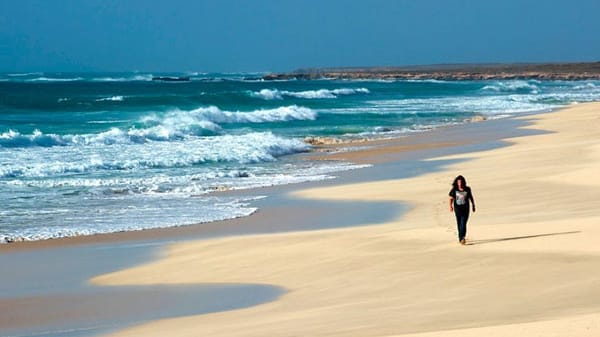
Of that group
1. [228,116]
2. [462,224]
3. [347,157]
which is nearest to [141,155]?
[347,157]

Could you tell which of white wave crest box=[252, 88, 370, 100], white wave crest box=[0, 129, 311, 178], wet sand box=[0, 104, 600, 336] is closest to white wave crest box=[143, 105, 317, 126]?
white wave crest box=[0, 129, 311, 178]

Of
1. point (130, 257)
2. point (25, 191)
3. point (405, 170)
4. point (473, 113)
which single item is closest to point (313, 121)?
point (473, 113)

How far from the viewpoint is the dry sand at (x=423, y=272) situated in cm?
852

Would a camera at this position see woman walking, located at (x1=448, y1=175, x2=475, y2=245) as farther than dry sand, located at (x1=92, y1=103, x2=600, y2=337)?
Yes

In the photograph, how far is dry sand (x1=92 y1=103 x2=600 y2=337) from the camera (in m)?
8.52

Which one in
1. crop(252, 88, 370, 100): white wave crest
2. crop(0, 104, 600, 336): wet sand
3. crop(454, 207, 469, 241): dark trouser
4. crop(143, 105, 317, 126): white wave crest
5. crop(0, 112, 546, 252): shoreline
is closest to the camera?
crop(0, 104, 600, 336): wet sand

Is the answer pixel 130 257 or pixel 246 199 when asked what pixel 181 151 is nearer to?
pixel 246 199

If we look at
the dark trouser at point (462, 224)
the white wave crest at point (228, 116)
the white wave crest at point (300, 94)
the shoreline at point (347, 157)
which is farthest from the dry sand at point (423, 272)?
the white wave crest at point (300, 94)

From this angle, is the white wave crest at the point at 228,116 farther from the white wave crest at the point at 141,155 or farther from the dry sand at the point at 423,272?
the dry sand at the point at 423,272

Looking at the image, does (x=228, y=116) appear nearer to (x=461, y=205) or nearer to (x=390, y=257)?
(x=461, y=205)

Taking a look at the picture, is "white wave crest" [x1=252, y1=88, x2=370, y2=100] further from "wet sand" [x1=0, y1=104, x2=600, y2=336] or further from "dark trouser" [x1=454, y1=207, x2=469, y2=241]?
"dark trouser" [x1=454, y1=207, x2=469, y2=241]

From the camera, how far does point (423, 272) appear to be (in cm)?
1073

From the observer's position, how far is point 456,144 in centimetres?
3070

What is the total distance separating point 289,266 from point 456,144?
64.6 ft
